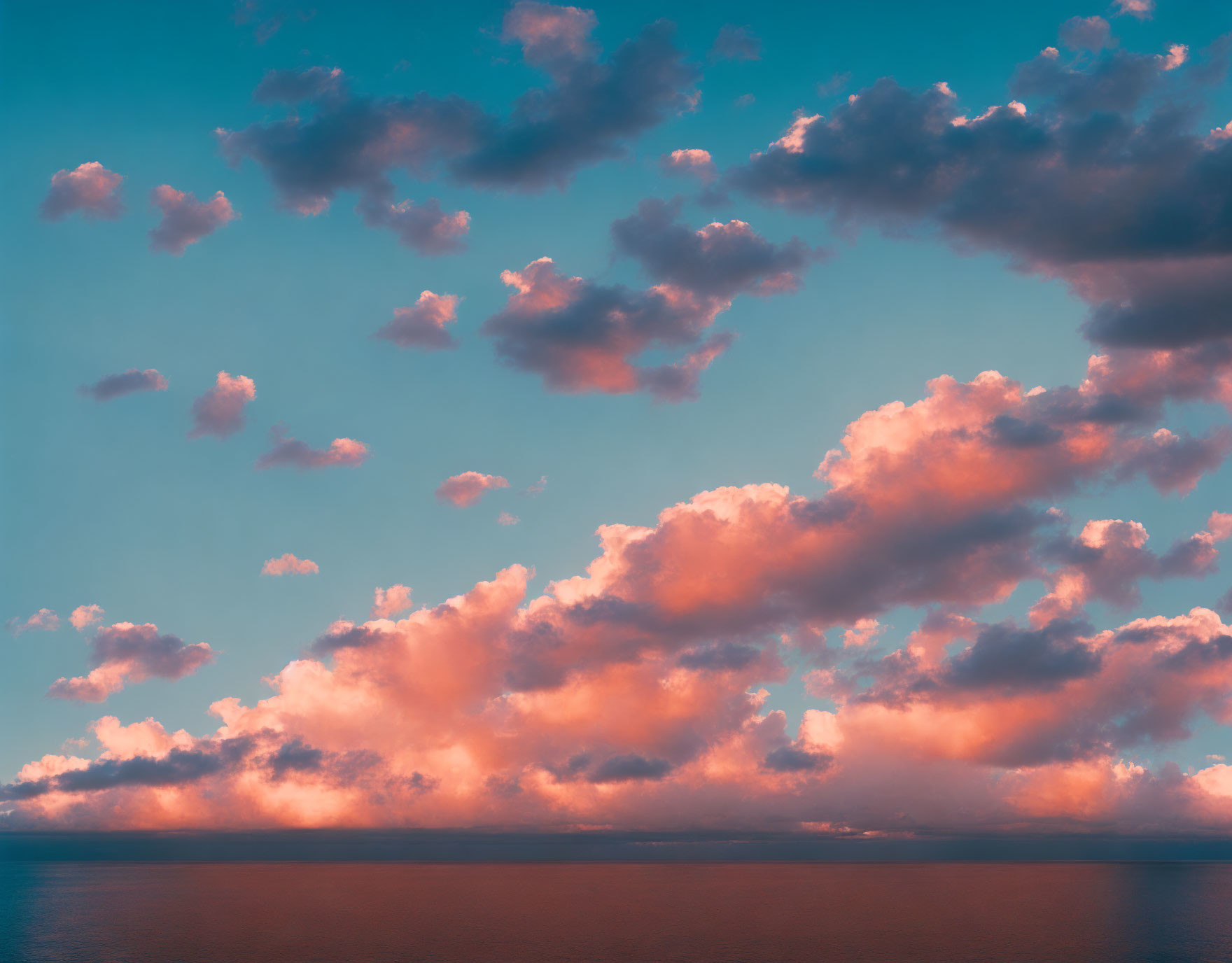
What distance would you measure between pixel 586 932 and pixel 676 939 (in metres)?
25.6

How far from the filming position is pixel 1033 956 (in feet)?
520

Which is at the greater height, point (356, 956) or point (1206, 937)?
point (356, 956)

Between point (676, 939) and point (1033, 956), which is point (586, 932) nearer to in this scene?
point (676, 939)

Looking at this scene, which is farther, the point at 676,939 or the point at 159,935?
the point at 159,935

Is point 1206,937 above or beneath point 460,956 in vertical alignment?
beneath

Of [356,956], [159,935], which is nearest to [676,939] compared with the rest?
[356,956]

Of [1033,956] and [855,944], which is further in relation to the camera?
[855,944]

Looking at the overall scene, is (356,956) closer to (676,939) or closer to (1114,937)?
(676,939)

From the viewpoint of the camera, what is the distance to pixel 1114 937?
640 feet

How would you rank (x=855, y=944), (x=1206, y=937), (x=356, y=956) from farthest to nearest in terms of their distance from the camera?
(x=1206, y=937)
(x=855, y=944)
(x=356, y=956)

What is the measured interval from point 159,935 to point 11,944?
27.7m

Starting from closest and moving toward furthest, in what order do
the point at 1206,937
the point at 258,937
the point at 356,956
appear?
1. the point at 356,956
2. the point at 258,937
3. the point at 1206,937

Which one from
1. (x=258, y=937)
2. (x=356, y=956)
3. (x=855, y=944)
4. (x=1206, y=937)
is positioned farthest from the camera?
(x=1206, y=937)

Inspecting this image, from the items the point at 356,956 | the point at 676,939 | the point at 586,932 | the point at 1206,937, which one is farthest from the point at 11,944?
the point at 1206,937
